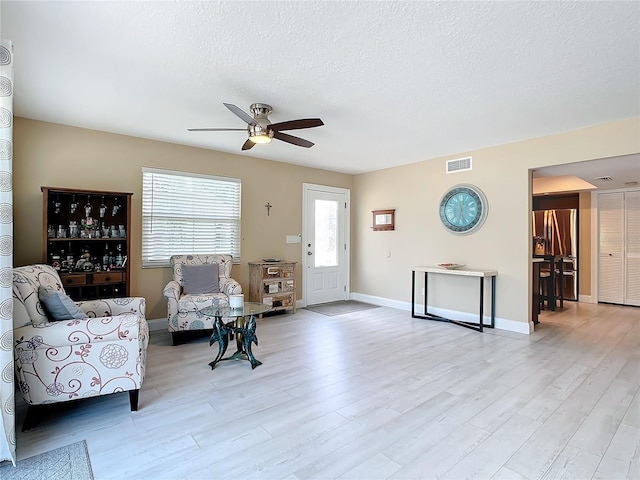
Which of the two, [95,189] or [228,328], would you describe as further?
[95,189]

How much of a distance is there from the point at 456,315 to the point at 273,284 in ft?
9.50

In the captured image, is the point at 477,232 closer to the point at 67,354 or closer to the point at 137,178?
the point at 137,178

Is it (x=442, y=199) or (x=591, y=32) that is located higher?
(x=591, y=32)

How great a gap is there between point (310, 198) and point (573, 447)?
16.6 ft

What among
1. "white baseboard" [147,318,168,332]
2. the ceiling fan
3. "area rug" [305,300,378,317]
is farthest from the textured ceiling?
"area rug" [305,300,378,317]

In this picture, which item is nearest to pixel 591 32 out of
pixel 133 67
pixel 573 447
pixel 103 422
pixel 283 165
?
pixel 573 447

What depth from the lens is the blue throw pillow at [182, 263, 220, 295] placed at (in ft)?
14.5

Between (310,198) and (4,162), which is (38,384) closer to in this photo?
(4,162)

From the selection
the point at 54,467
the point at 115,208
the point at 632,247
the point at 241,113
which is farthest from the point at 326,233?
the point at 632,247

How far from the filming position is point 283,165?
598cm

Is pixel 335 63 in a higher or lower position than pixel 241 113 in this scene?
higher

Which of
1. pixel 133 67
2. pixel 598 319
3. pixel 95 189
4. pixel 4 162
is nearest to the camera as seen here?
pixel 4 162

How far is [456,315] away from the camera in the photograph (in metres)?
5.28

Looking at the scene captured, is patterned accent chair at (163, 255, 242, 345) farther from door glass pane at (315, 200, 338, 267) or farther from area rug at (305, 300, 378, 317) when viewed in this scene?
door glass pane at (315, 200, 338, 267)
